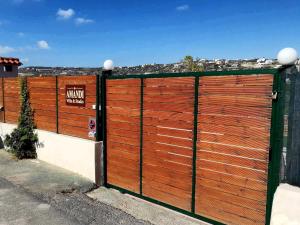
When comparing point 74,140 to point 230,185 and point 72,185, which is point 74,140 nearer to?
point 72,185

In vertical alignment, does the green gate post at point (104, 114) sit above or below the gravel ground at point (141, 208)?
above

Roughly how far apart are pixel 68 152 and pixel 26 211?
285cm

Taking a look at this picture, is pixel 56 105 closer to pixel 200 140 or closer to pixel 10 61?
pixel 200 140

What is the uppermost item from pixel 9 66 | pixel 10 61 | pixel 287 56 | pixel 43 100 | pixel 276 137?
pixel 10 61

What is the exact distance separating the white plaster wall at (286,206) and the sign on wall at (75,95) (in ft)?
17.5

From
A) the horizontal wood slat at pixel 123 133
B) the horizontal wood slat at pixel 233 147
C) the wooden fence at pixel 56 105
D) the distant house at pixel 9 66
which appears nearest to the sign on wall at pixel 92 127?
the wooden fence at pixel 56 105

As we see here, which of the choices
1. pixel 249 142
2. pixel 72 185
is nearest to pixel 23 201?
pixel 72 185

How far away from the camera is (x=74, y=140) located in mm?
8688

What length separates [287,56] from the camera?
459 centimetres

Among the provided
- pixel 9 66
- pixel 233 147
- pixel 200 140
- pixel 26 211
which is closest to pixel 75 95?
pixel 26 211

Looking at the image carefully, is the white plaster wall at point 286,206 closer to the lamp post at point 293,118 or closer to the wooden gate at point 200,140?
the wooden gate at point 200,140

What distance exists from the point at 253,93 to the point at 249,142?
0.80m

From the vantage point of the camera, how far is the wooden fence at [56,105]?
8208mm

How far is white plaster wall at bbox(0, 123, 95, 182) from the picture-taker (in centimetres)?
818
